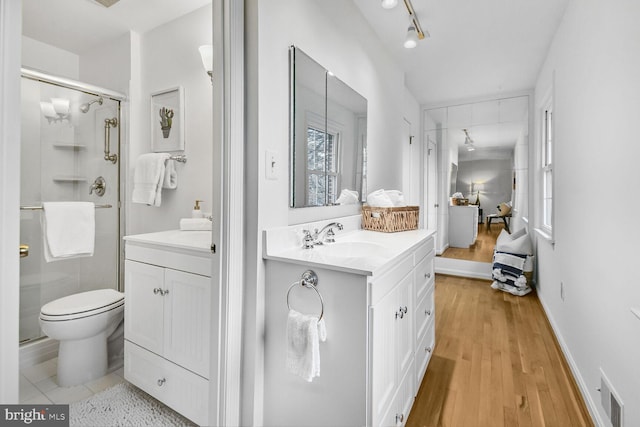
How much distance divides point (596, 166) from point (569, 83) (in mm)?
927

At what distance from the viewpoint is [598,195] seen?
1.53 meters

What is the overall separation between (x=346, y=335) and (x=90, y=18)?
109 inches

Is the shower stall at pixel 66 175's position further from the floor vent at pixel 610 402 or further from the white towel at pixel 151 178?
the floor vent at pixel 610 402

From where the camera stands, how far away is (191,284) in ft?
4.63

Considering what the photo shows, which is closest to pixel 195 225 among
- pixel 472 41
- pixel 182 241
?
pixel 182 241

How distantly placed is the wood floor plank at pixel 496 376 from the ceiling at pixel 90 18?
2.87 metres

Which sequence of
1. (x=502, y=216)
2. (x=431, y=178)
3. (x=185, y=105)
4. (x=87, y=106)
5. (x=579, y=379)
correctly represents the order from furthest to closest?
1. (x=431, y=178)
2. (x=502, y=216)
3. (x=87, y=106)
4. (x=185, y=105)
5. (x=579, y=379)

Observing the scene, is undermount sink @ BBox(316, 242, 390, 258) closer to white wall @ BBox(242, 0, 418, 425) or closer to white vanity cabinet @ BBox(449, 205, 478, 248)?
white wall @ BBox(242, 0, 418, 425)

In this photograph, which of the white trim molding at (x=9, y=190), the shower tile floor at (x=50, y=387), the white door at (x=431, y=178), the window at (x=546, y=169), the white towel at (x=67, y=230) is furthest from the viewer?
the white door at (x=431, y=178)

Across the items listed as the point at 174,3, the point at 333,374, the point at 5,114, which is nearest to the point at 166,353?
the point at 333,374

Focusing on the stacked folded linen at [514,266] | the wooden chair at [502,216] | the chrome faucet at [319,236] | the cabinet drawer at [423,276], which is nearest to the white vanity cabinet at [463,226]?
the wooden chair at [502,216]

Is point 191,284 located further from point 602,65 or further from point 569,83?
point 569,83

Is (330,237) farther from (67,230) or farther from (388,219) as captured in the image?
(67,230)

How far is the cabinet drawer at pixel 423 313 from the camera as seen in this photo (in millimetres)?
1707
